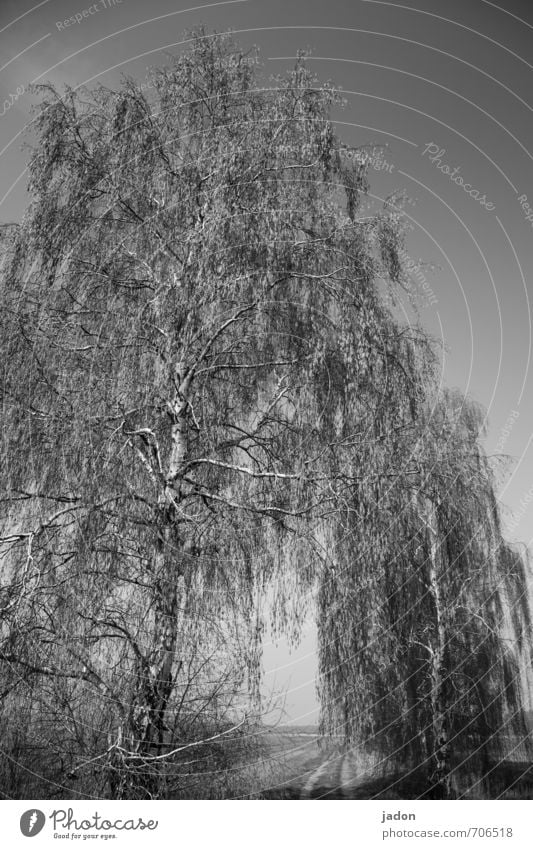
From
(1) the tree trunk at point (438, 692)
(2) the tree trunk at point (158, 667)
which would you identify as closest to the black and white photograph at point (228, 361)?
(2) the tree trunk at point (158, 667)

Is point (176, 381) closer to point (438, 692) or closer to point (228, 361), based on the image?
point (228, 361)

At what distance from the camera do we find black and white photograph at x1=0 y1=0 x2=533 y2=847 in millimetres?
3633

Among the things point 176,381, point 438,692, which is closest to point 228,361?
point 176,381

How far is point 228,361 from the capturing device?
16.8ft

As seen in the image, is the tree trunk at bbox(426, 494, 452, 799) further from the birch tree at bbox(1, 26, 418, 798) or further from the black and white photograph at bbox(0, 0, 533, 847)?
the birch tree at bbox(1, 26, 418, 798)

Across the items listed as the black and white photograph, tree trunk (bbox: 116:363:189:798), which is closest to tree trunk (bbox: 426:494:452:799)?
the black and white photograph

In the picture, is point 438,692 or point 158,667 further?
point 438,692

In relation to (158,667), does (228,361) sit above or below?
above

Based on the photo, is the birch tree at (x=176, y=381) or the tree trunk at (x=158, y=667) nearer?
the tree trunk at (x=158, y=667)

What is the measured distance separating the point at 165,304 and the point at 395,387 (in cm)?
189

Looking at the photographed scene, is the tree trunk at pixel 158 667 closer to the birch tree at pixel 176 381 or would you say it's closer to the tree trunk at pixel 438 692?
the birch tree at pixel 176 381

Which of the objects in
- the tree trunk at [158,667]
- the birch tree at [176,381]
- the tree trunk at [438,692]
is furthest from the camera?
the tree trunk at [438,692]

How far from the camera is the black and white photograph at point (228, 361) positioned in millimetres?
3633
